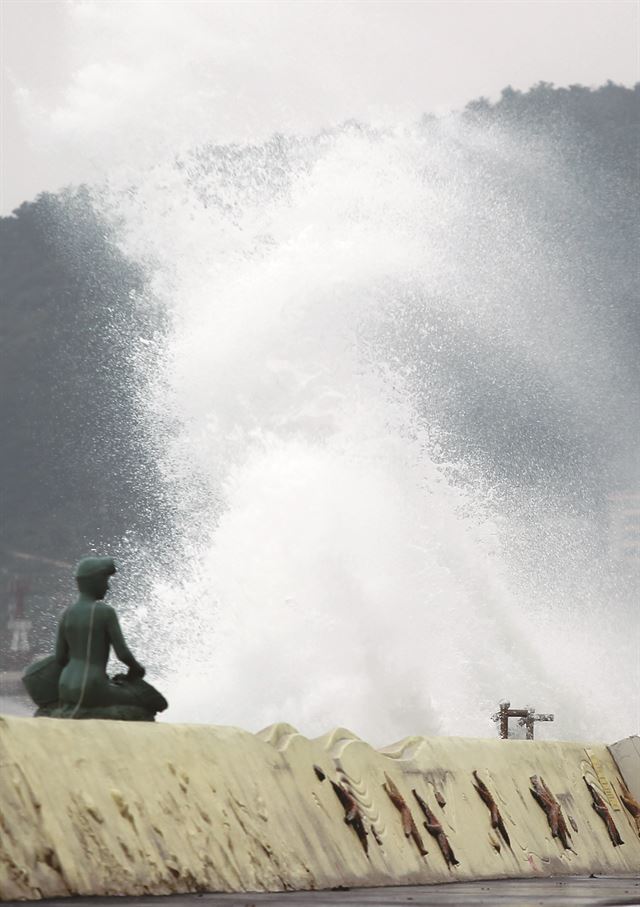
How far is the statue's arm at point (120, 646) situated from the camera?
14922 mm

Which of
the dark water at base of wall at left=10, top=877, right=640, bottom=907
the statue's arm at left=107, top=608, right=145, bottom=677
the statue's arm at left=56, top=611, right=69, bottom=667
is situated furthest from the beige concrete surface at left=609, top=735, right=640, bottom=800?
the statue's arm at left=56, top=611, right=69, bottom=667

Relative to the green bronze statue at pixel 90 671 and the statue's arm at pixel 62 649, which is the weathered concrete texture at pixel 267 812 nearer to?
the green bronze statue at pixel 90 671

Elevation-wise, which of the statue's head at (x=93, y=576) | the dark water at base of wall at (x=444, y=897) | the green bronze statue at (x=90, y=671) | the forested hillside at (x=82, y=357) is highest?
the forested hillside at (x=82, y=357)

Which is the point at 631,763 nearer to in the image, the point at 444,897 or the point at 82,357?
the point at 444,897

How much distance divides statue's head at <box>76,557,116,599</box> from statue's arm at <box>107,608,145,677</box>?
0.21 metres

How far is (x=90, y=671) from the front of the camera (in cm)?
1471

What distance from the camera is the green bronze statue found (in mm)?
14680

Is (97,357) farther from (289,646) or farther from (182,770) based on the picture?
(182,770)

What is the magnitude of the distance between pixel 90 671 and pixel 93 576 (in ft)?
2.63

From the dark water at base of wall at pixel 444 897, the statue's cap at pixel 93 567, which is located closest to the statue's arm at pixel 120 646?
the statue's cap at pixel 93 567

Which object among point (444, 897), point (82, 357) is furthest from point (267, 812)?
point (82, 357)

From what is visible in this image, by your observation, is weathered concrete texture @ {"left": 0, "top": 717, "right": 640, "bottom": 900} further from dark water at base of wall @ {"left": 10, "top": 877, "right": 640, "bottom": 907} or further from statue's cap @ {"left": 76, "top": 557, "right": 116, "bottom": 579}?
statue's cap @ {"left": 76, "top": 557, "right": 116, "bottom": 579}

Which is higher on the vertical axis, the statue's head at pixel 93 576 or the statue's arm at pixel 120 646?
the statue's head at pixel 93 576

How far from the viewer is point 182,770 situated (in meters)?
14.4
